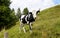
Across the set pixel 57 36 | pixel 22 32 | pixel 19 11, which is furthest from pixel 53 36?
pixel 19 11

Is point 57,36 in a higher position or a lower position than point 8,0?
lower

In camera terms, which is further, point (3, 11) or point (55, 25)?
point (3, 11)

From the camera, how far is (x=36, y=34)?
14.7 metres

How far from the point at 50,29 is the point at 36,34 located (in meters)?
1.73

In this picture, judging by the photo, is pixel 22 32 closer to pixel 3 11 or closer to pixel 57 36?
pixel 57 36

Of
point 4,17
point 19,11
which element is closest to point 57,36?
point 4,17

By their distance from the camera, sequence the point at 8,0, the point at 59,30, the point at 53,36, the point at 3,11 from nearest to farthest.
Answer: the point at 53,36
the point at 59,30
the point at 3,11
the point at 8,0

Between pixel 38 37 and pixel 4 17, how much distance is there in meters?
20.2

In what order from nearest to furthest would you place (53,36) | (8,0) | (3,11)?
1. (53,36)
2. (3,11)
3. (8,0)

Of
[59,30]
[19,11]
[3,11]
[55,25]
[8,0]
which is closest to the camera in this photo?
[59,30]

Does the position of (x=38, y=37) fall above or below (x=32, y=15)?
below

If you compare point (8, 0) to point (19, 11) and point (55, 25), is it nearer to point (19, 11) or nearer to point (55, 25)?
point (55, 25)

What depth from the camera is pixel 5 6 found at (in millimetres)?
35406

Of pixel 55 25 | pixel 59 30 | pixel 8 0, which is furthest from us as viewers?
pixel 8 0
